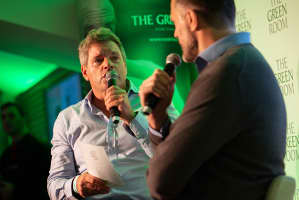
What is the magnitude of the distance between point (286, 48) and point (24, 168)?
5.70 ft

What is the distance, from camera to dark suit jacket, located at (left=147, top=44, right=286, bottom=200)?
4.11 ft

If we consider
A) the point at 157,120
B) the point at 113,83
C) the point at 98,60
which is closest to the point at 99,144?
the point at 113,83

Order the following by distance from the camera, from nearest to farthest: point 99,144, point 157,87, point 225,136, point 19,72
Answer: point 225,136
point 157,87
point 99,144
point 19,72

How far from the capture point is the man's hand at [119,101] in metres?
2.07

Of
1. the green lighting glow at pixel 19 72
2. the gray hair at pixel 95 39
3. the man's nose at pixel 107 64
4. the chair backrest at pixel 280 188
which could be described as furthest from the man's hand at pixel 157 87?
the green lighting glow at pixel 19 72

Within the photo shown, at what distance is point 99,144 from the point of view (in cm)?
237

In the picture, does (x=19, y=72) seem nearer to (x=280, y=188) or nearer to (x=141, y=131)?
(x=141, y=131)

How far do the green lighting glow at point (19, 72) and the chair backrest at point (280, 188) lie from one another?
243 inches

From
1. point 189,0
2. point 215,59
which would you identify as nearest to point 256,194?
point 215,59

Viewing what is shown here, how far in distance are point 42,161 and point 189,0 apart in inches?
72.3

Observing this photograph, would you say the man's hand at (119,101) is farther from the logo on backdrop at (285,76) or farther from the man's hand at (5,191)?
the logo on backdrop at (285,76)

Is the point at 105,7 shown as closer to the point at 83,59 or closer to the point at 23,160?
the point at 83,59

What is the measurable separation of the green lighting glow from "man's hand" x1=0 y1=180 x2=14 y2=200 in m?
4.65

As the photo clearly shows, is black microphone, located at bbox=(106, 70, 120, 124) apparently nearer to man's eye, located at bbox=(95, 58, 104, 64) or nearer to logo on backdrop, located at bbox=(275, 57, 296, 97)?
man's eye, located at bbox=(95, 58, 104, 64)
